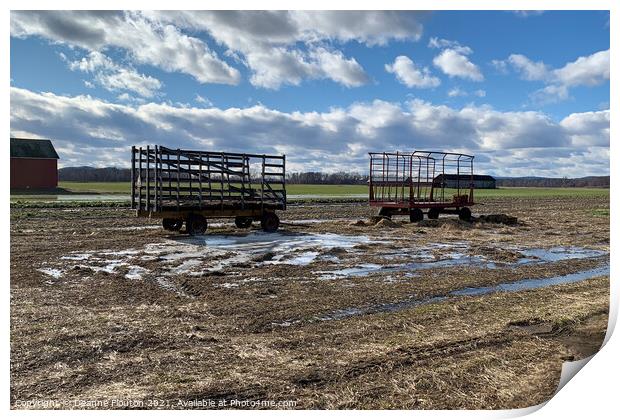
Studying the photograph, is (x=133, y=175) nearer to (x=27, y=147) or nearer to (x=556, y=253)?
(x=27, y=147)

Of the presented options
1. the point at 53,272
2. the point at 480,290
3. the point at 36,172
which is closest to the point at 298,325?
the point at 480,290

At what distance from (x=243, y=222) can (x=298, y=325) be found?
1235cm

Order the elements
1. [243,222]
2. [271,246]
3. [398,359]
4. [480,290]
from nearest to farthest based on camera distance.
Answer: [398,359]
[480,290]
[271,246]
[243,222]

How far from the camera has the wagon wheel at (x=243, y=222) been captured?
1817 centimetres

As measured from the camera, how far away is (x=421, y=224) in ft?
68.8

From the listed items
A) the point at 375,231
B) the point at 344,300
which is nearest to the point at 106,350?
the point at 344,300

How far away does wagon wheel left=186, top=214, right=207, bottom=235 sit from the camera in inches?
615

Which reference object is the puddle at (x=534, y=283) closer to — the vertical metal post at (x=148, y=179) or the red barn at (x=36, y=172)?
the vertical metal post at (x=148, y=179)

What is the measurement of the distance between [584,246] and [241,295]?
11887 mm

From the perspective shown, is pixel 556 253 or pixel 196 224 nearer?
pixel 556 253

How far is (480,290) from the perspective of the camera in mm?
8570

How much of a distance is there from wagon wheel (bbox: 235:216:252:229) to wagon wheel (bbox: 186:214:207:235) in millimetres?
2277

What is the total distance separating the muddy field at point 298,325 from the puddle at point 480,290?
4 centimetres

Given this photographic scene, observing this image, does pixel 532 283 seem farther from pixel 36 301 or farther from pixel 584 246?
pixel 36 301
